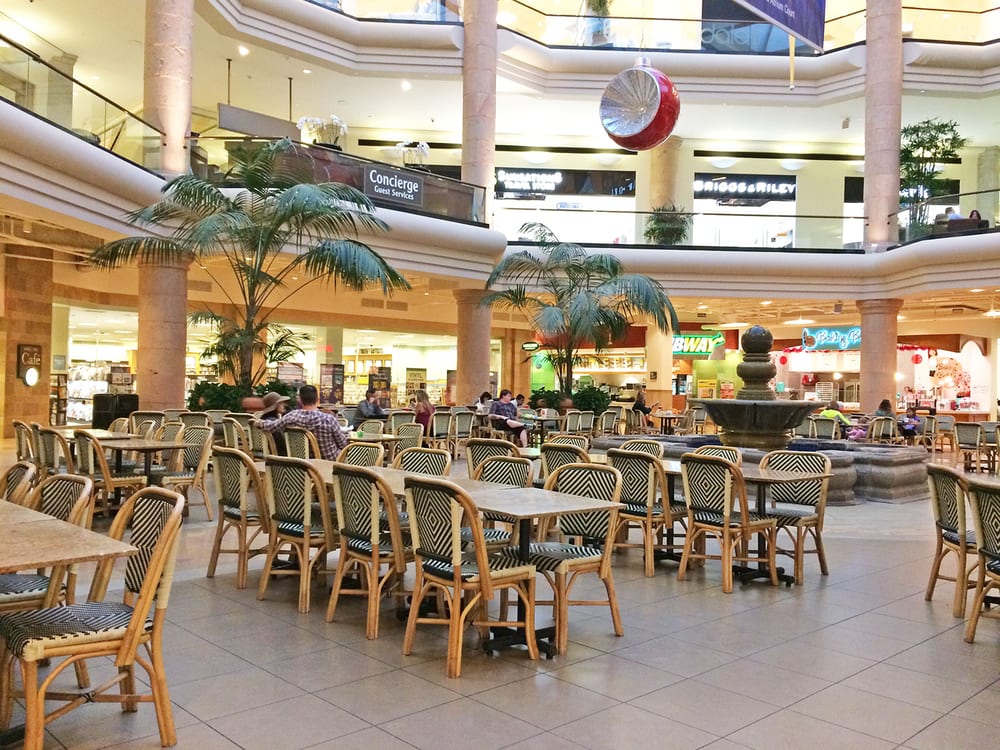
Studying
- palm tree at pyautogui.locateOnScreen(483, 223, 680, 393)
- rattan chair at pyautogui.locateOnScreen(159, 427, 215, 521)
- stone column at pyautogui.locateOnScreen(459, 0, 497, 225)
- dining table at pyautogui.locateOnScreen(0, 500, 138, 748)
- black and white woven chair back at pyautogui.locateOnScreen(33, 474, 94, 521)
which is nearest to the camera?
dining table at pyautogui.locateOnScreen(0, 500, 138, 748)

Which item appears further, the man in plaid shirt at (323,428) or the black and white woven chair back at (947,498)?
the man in plaid shirt at (323,428)

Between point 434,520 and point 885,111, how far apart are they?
1791 cm

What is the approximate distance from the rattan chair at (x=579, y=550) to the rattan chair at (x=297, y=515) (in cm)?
104

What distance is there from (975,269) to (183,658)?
1667cm

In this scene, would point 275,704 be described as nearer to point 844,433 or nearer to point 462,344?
point 844,433

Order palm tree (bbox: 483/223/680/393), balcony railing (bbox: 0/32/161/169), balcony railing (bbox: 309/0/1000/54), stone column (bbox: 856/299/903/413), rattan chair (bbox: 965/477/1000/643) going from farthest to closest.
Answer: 1. balcony railing (bbox: 309/0/1000/54)
2. stone column (bbox: 856/299/903/413)
3. palm tree (bbox: 483/223/680/393)
4. balcony railing (bbox: 0/32/161/169)
5. rattan chair (bbox: 965/477/1000/643)

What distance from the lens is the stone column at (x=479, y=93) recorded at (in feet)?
57.7

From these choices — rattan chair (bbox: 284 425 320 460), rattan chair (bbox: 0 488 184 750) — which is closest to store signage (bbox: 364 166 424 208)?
rattan chair (bbox: 284 425 320 460)

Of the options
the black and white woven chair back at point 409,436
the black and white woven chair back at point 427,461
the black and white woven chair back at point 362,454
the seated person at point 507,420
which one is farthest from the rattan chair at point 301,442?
the seated person at point 507,420

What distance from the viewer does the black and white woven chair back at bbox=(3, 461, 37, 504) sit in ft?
12.5

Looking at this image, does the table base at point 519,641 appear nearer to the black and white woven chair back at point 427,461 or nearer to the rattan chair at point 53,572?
the black and white woven chair back at point 427,461

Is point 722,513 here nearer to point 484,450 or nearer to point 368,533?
point 484,450

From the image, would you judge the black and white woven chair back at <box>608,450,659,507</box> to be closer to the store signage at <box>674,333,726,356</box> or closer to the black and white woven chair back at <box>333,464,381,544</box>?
the black and white woven chair back at <box>333,464,381,544</box>

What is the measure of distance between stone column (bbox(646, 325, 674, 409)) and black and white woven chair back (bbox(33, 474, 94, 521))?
20381mm
